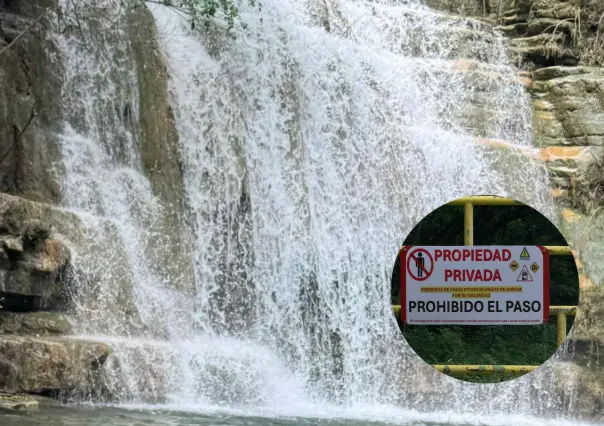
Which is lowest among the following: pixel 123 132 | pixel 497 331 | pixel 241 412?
pixel 241 412

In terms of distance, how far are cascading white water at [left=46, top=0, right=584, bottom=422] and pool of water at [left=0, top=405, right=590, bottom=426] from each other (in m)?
0.50

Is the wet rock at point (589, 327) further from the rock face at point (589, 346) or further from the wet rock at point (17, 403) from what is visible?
the wet rock at point (17, 403)

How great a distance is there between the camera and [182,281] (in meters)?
9.95

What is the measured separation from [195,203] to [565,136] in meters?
4.72

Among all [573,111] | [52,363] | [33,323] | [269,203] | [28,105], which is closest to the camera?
[52,363]

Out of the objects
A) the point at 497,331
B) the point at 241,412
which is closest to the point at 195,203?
the point at 241,412

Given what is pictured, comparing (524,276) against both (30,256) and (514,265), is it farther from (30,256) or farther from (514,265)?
(30,256)

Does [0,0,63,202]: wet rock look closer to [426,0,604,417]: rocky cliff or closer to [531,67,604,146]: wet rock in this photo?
[426,0,604,417]: rocky cliff

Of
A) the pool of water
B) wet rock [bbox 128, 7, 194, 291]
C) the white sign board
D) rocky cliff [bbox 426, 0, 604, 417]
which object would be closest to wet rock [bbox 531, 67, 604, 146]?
rocky cliff [bbox 426, 0, 604, 417]

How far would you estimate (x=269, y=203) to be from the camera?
419 inches

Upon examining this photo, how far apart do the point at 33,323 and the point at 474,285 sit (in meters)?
3.80

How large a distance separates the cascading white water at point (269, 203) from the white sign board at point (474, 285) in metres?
2.68

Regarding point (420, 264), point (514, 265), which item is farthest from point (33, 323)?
point (514, 265)

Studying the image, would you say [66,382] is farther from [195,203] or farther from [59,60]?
[59,60]
